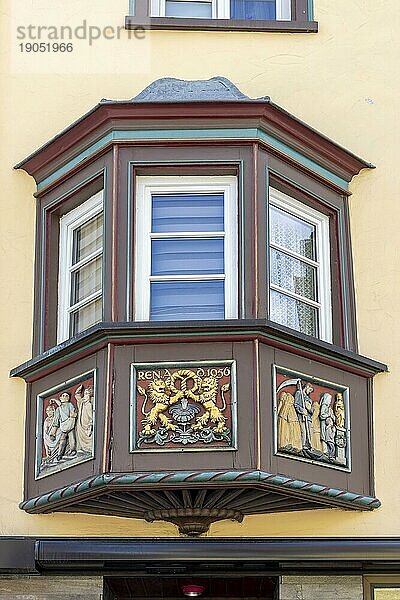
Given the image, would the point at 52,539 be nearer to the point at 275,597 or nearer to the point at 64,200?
the point at 275,597

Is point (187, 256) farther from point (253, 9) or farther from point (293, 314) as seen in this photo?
point (253, 9)

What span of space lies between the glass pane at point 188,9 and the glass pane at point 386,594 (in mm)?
5263

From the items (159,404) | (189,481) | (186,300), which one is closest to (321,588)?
(189,481)

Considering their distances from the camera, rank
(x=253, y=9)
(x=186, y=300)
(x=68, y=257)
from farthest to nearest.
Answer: (x=253, y=9) < (x=68, y=257) < (x=186, y=300)

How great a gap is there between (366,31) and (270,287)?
2.85 metres

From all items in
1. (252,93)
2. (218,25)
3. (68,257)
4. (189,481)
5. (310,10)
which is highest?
(310,10)

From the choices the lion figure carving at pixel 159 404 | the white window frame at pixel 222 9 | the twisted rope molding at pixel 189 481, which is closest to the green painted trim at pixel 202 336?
the lion figure carving at pixel 159 404

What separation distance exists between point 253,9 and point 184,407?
4265 mm

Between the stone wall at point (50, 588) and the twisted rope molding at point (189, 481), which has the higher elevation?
the twisted rope molding at point (189, 481)

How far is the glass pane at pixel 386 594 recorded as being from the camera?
1063cm

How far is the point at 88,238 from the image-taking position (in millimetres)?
11453

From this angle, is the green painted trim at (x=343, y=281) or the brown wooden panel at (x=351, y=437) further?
the green painted trim at (x=343, y=281)

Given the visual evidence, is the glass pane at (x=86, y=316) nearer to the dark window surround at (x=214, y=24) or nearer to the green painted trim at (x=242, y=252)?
the green painted trim at (x=242, y=252)

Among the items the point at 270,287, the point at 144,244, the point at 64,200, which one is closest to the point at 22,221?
the point at 64,200
